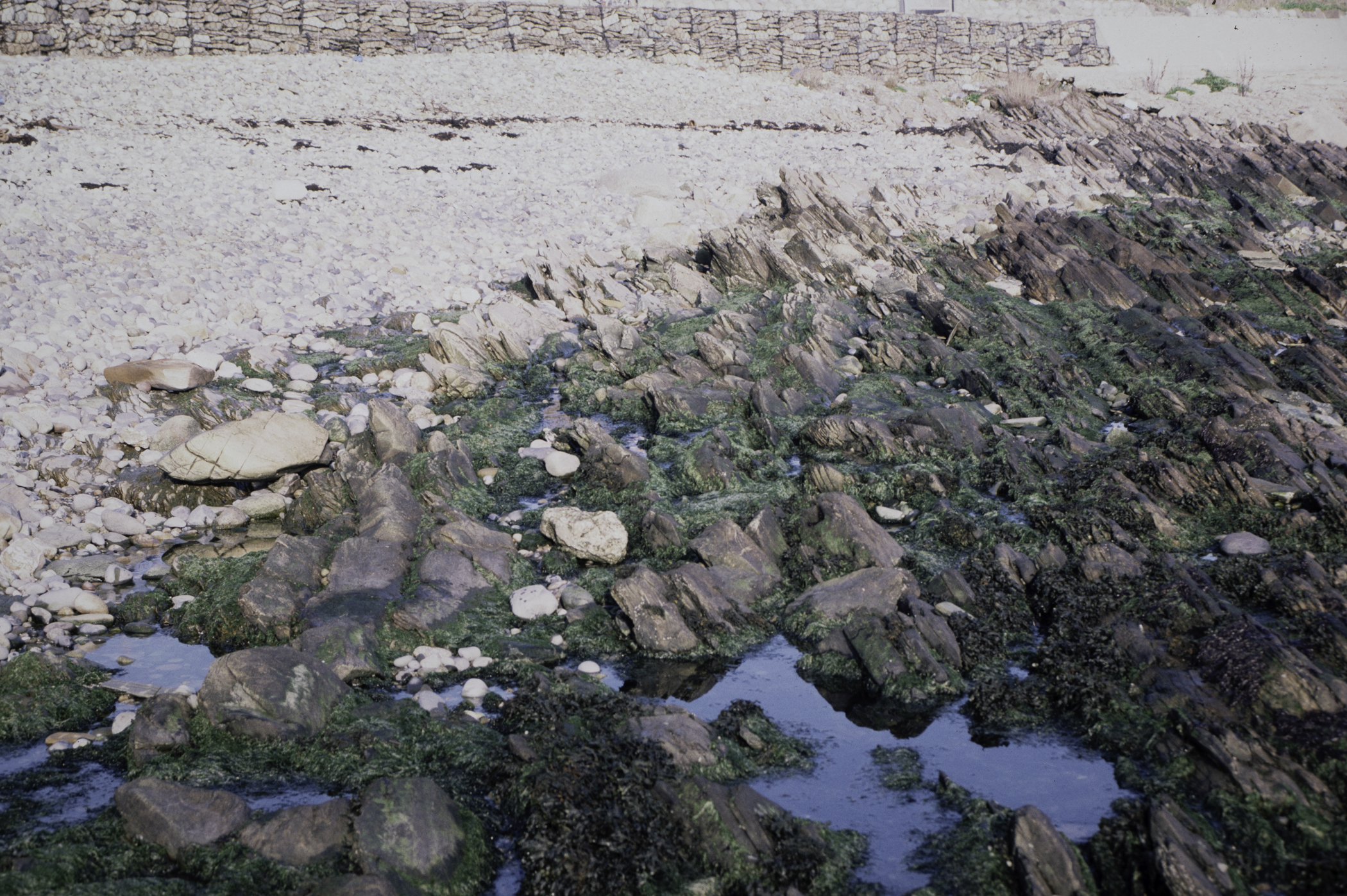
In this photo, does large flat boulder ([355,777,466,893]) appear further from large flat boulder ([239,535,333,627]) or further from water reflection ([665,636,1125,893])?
large flat boulder ([239,535,333,627])

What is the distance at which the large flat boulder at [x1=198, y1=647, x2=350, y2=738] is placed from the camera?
20.3 feet

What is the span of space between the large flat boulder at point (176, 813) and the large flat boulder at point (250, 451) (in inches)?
196

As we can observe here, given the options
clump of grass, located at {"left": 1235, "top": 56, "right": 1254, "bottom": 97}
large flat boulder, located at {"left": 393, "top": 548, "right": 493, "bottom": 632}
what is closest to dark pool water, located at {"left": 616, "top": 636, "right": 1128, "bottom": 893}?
large flat boulder, located at {"left": 393, "top": 548, "right": 493, "bottom": 632}

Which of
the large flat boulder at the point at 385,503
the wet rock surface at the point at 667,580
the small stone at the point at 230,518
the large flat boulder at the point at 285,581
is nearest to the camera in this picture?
the wet rock surface at the point at 667,580

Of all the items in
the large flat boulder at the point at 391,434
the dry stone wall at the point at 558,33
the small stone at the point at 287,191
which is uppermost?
the dry stone wall at the point at 558,33

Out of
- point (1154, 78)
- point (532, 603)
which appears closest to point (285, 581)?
point (532, 603)

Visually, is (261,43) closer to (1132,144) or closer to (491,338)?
(491,338)

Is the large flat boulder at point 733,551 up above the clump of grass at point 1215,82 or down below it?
below

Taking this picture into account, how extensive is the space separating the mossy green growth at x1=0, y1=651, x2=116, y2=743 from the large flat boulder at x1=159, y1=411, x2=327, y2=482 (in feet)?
10.6

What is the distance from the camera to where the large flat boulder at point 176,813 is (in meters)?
5.20

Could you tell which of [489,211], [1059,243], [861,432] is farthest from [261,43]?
[861,432]

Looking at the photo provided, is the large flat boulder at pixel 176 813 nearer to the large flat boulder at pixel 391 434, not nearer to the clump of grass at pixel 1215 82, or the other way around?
the large flat boulder at pixel 391 434

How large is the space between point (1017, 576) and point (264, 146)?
71.0 ft

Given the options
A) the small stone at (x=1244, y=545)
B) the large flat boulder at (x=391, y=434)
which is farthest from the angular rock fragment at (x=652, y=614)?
the small stone at (x=1244, y=545)
